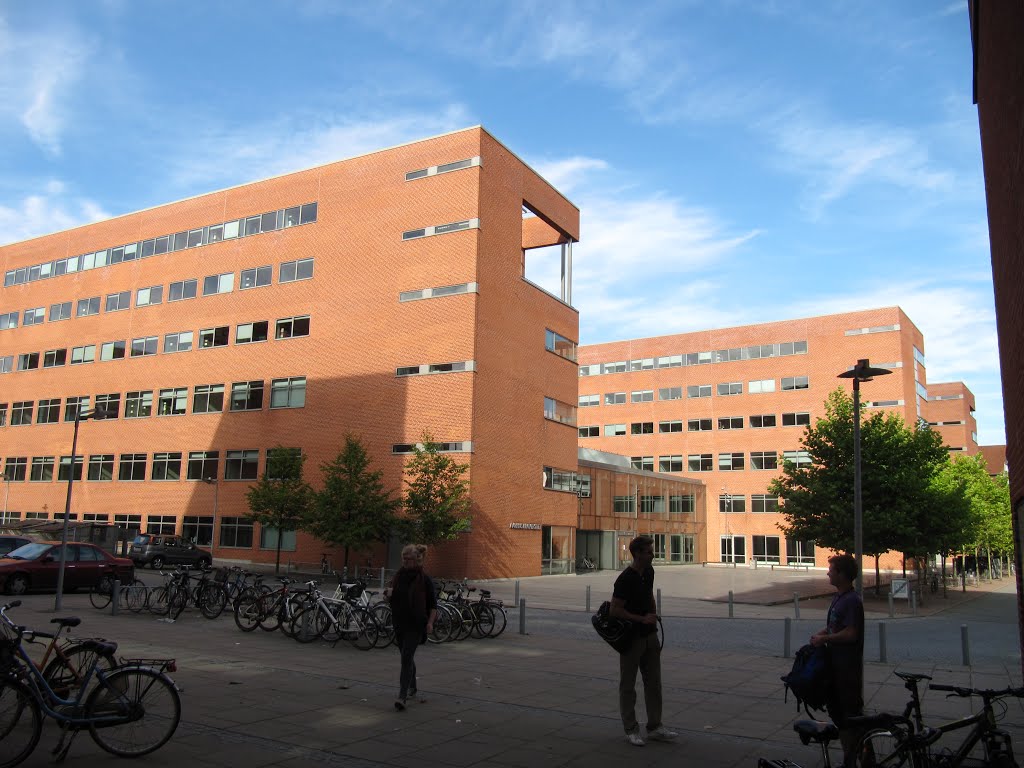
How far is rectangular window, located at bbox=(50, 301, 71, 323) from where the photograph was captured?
190ft

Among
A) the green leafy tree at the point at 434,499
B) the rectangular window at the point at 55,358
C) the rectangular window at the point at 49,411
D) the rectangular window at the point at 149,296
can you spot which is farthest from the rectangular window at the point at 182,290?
the green leafy tree at the point at 434,499

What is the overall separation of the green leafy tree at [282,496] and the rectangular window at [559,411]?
13.9 metres

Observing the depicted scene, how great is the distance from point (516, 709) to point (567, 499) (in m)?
38.4

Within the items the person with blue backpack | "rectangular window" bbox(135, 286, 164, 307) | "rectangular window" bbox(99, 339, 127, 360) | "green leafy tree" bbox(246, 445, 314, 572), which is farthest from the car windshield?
"rectangular window" bbox(99, 339, 127, 360)

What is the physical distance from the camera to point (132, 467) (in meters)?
52.2

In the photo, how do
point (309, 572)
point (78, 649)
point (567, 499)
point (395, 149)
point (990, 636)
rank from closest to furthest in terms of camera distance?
point (78, 649)
point (990, 636)
point (309, 572)
point (395, 149)
point (567, 499)

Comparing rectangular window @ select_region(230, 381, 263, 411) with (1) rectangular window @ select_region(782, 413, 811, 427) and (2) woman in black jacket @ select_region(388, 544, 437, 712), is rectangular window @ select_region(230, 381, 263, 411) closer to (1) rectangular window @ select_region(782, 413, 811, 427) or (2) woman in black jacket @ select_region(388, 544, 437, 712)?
(2) woman in black jacket @ select_region(388, 544, 437, 712)

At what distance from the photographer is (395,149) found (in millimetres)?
44719

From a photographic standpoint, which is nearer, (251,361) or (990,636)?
(990,636)

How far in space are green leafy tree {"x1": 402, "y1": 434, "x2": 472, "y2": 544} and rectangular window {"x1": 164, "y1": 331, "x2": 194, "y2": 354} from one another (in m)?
21.0

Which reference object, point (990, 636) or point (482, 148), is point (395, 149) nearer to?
point (482, 148)

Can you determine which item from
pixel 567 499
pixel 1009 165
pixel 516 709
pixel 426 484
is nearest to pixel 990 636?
pixel 1009 165

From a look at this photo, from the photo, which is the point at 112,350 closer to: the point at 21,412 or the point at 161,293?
the point at 161,293

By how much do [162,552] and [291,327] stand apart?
14.5 meters
